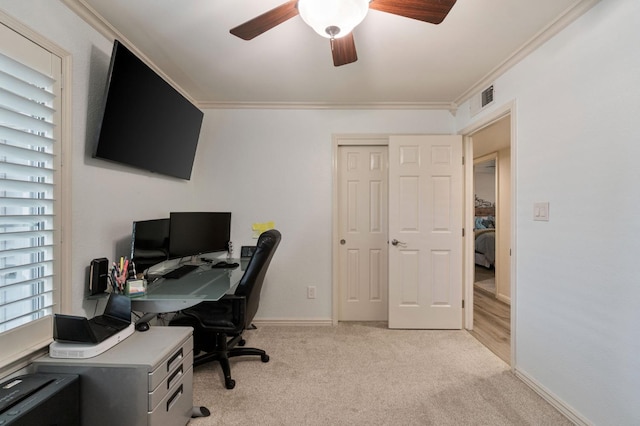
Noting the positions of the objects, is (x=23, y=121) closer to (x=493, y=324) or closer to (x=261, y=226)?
(x=261, y=226)

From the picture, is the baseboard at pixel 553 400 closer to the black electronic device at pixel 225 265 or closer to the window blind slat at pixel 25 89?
the black electronic device at pixel 225 265

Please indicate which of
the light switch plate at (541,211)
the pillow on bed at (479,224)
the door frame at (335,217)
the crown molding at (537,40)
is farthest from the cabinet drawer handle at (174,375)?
the pillow on bed at (479,224)

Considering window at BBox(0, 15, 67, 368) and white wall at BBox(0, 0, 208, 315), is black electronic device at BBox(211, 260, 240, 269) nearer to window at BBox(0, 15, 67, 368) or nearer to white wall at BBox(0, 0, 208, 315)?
white wall at BBox(0, 0, 208, 315)

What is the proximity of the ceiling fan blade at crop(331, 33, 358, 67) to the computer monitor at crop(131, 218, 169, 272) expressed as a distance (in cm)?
169

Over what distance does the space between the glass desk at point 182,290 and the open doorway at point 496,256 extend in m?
2.38

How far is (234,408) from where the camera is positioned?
65.2 inches

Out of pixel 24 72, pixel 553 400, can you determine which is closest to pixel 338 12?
pixel 24 72

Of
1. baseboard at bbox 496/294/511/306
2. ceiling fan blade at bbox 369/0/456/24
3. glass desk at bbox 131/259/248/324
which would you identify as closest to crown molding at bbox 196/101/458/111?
ceiling fan blade at bbox 369/0/456/24

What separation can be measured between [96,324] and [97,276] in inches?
11.9

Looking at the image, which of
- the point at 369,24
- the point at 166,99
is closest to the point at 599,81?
the point at 369,24

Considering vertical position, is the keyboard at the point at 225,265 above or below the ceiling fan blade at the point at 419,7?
below

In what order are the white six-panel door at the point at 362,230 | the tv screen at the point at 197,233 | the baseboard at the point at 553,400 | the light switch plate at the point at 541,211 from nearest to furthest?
the baseboard at the point at 553,400 → the light switch plate at the point at 541,211 → the tv screen at the point at 197,233 → the white six-panel door at the point at 362,230

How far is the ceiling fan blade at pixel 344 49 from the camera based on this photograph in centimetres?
141

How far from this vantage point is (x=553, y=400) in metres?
1.67
